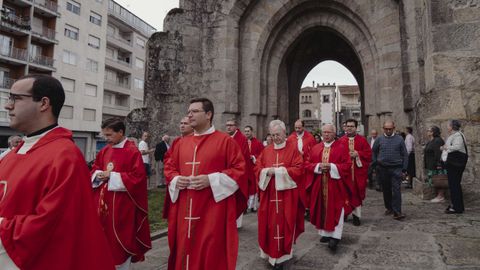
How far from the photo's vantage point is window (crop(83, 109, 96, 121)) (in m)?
29.9

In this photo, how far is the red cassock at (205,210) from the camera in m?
2.70

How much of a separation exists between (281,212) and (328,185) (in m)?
1.19

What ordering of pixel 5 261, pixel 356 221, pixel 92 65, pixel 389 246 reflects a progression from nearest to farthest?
pixel 5 261 < pixel 389 246 < pixel 356 221 < pixel 92 65

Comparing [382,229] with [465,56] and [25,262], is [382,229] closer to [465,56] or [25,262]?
[465,56]

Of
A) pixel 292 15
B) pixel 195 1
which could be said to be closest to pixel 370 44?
pixel 292 15

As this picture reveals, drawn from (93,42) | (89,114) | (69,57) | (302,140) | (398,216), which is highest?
(93,42)

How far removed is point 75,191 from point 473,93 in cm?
724

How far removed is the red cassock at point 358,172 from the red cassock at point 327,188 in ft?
1.02

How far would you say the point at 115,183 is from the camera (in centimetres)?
328

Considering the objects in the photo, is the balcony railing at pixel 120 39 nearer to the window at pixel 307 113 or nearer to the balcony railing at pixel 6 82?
the balcony railing at pixel 6 82

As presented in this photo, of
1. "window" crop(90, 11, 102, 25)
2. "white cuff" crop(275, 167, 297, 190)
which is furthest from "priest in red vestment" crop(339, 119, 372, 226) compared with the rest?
"window" crop(90, 11, 102, 25)

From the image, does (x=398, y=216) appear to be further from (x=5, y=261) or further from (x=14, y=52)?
(x=14, y=52)

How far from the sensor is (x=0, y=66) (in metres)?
24.4

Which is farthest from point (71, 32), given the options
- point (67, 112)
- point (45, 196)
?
point (45, 196)
